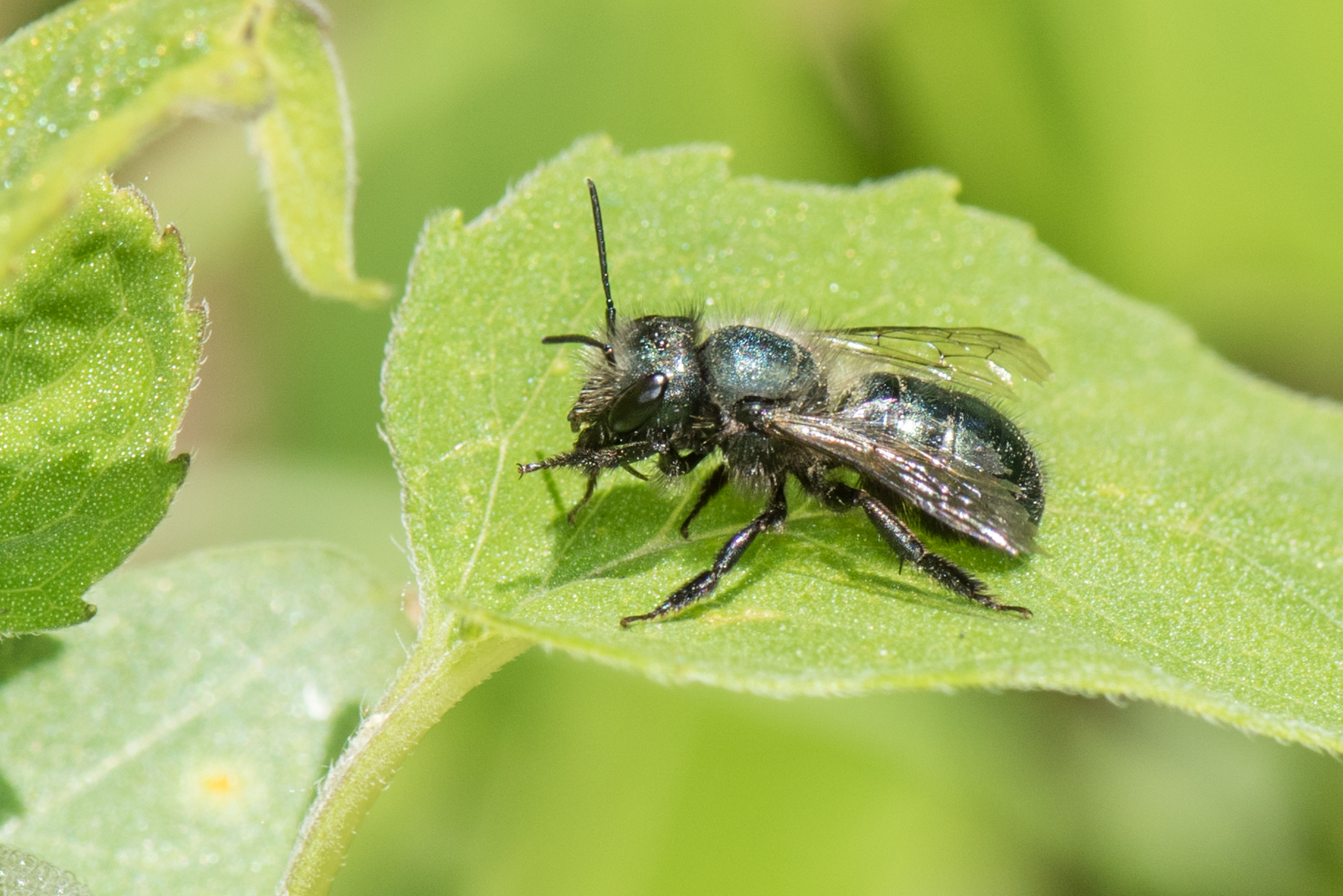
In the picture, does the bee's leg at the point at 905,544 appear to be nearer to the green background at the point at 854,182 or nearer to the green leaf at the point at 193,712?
the green leaf at the point at 193,712

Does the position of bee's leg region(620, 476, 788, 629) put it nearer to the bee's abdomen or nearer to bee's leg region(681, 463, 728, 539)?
bee's leg region(681, 463, 728, 539)

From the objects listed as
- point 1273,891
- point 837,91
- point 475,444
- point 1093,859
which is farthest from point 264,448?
point 1273,891

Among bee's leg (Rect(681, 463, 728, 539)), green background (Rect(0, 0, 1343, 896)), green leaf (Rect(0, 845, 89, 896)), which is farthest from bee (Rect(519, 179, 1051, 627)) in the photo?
green background (Rect(0, 0, 1343, 896))

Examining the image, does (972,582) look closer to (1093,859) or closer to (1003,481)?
(1003,481)

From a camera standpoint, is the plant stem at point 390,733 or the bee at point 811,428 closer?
the plant stem at point 390,733

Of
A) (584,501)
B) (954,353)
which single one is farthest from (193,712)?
(954,353)

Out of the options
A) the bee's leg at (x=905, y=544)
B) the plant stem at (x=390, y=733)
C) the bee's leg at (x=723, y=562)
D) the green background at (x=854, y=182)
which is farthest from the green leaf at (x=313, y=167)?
the green background at (x=854, y=182)

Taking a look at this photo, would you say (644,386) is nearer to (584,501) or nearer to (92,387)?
(584,501)
